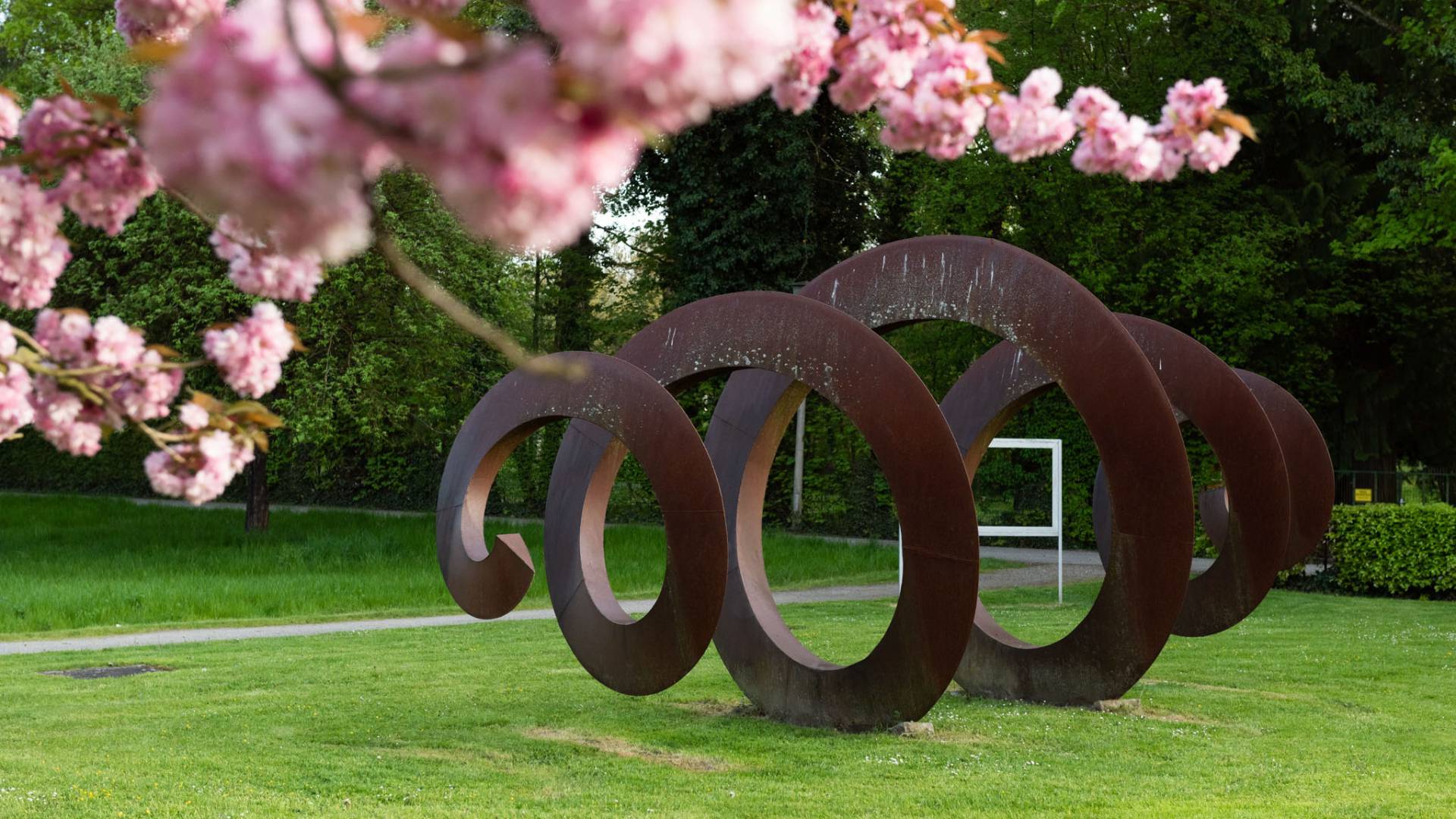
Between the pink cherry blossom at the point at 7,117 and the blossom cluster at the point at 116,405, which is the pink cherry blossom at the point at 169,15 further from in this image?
the blossom cluster at the point at 116,405

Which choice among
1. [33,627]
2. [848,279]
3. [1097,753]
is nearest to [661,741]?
[1097,753]

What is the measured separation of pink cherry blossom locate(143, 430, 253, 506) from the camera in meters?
3.10

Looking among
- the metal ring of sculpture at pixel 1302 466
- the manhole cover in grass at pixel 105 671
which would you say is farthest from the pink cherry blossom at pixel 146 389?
the metal ring of sculpture at pixel 1302 466

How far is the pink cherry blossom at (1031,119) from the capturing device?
327 cm

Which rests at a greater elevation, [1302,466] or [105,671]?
[1302,466]

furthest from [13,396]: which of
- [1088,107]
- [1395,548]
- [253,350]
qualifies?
[1395,548]

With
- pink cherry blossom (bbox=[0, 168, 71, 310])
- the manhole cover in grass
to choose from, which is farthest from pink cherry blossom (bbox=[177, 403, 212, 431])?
the manhole cover in grass

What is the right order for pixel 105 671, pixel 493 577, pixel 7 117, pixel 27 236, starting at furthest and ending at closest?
pixel 105 671 → pixel 493 577 → pixel 7 117 → pixel 27 236

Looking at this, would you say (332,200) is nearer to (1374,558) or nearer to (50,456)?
(1374,558)

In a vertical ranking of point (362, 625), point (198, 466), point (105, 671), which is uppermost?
point (198, 466)

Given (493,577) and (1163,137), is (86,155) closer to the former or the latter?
(1163,137)

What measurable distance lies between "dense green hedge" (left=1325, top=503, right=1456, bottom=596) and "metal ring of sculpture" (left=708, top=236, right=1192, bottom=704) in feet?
35.8

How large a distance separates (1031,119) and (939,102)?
0.43 meters

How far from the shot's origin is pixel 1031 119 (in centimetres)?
329
